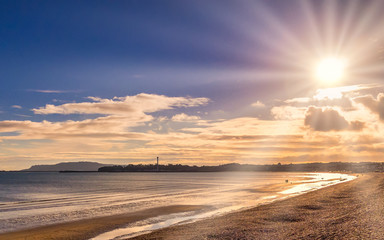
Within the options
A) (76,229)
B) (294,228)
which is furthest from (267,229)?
(76,229)

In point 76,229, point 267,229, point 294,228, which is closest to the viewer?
point 294,228

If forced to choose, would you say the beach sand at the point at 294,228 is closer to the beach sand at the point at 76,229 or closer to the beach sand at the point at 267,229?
the beach sand at the point at 267,229

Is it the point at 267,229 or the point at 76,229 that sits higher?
the point at 267,229

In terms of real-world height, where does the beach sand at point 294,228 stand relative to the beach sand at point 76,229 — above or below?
above

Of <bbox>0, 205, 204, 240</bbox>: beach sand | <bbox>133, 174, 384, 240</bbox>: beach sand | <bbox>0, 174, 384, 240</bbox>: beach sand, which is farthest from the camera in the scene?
<bbox>0, 205, 204, 240</bbox>: beach sand

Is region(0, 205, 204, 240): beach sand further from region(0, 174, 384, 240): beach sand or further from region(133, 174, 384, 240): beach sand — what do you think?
region(133, 174, 384, 240): beach sand

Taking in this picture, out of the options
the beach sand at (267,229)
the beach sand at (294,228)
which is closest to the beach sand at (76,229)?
the beach sand at (267,229)

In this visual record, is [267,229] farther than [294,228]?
Yes

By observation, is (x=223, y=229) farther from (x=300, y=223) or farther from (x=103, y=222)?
(x=103, y=222)

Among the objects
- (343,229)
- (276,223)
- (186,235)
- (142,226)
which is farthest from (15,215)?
(343,229)

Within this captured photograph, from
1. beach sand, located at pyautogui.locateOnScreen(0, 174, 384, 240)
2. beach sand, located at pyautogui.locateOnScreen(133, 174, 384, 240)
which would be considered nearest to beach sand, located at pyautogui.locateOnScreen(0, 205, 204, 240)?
beach sand, located at pyautogui.locateOnScreen(0, 174, 384, 240)

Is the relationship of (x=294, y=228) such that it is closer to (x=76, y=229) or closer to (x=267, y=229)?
(x=267, y=229)

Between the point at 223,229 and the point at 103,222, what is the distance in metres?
11.7

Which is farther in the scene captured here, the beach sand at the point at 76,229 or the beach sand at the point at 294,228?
the beach sand at the point at 76,229
